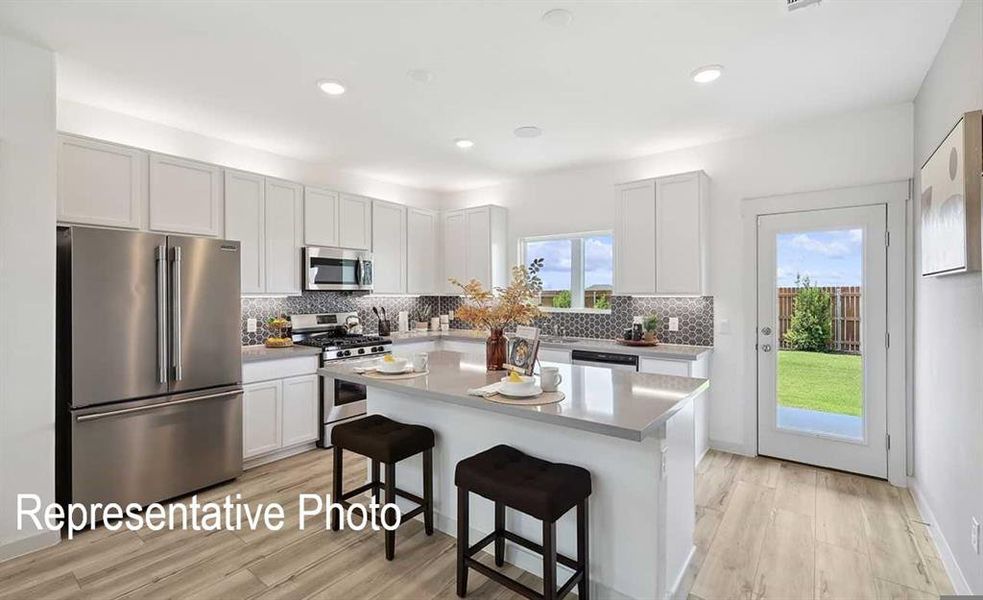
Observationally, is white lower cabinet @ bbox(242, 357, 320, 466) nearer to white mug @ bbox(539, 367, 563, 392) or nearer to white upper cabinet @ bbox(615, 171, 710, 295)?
white mug @ bbox(539, 367, 563, 392)

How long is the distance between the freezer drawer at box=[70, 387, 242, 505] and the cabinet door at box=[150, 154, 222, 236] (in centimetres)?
128

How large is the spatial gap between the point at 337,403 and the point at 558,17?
3.51 metres

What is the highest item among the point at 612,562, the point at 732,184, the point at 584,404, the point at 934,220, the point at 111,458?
the point at 732,184

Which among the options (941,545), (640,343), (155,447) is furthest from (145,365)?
(941,545)

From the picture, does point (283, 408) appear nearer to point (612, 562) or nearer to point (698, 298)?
point (612, 562)

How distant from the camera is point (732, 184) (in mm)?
4094

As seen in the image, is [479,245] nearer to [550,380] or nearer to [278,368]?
[278,368]

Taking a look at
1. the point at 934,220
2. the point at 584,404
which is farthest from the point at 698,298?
the point at 584,404

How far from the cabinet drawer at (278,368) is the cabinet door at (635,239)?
291 centimetres

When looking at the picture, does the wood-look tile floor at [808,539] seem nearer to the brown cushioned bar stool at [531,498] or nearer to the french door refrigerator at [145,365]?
the brown cushioned bar stool at [531,498]

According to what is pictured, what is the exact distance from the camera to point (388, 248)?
5.26 meters

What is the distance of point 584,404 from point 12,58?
3446 mm

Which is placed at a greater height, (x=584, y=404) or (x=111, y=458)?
(x=584, y=404)

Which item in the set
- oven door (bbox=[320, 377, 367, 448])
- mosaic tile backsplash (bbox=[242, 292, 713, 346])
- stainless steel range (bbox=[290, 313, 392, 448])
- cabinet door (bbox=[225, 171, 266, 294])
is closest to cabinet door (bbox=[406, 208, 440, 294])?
mosaic tile backsplash (bbox=[242, 292, 713, 346])
